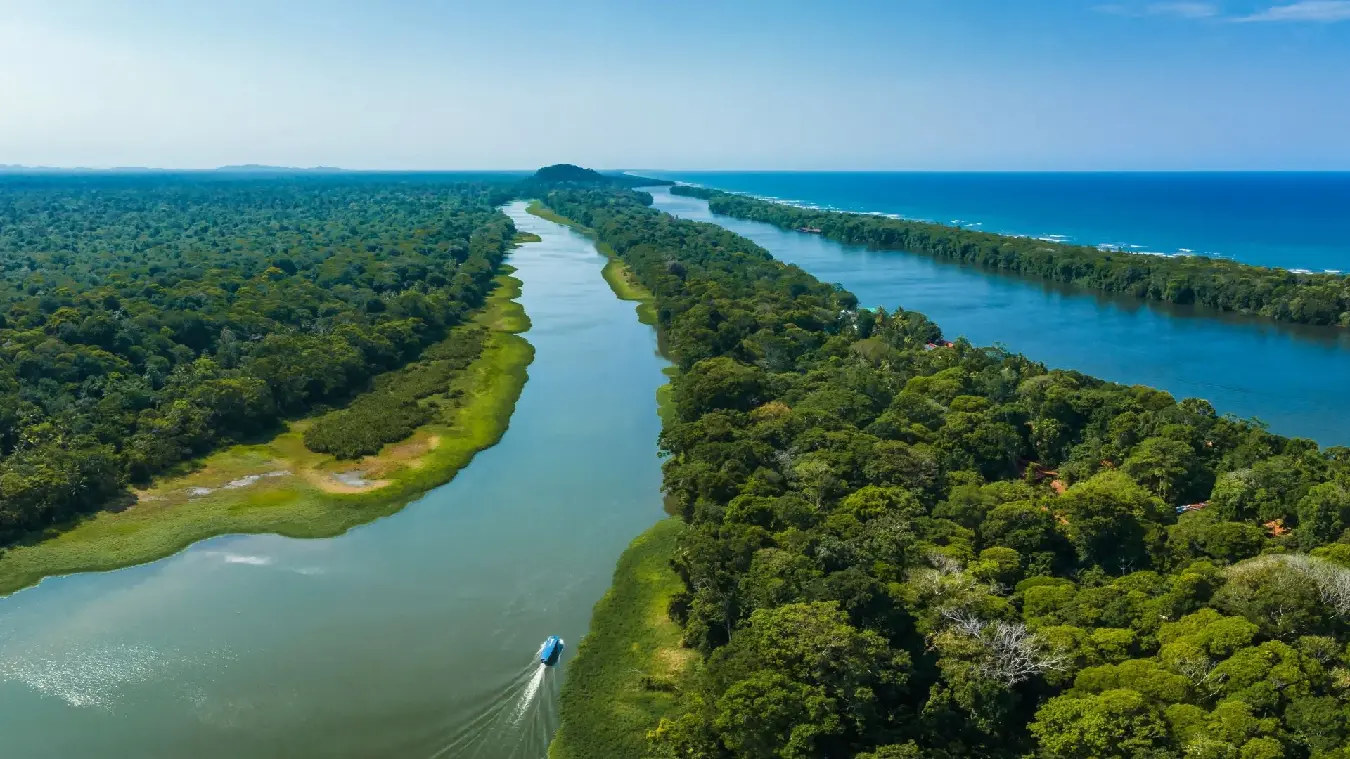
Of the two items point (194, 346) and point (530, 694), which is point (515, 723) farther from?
point (194, 346)

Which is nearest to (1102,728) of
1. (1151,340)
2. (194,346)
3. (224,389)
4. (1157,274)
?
(224,389)

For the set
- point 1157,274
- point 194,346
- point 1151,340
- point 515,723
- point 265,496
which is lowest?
point 515,723

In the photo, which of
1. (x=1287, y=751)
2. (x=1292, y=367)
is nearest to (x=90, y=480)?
(x=1287, y=751)

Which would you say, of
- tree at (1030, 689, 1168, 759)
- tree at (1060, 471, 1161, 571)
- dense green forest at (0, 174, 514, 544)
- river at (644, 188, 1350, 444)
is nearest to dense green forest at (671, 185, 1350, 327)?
river at (644, 188, 1350, 444)

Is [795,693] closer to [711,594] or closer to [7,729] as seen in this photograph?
[711,594]

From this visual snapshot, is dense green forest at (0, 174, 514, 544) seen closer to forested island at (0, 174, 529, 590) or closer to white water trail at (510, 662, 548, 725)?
forested island at (0, 174, 529, 590)

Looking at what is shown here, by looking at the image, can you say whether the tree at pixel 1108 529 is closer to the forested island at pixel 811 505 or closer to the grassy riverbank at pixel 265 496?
the forested island at pixel 811 505

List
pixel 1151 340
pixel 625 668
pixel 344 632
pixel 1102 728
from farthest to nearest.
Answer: pixel 1151 340 < pixel 344 632 < pixel 625 668 < pixel 1102 728

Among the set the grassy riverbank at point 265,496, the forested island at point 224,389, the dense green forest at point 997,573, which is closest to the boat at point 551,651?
the dense green forest at point 997,573
